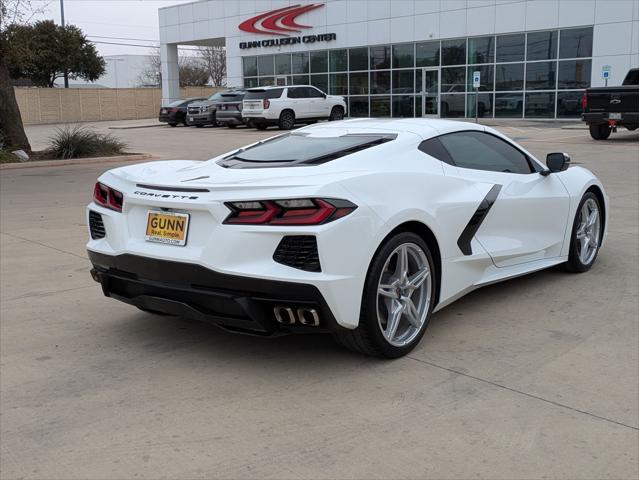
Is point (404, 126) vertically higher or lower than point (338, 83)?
lower

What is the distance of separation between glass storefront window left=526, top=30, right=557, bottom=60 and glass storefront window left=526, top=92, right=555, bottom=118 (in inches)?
61.4

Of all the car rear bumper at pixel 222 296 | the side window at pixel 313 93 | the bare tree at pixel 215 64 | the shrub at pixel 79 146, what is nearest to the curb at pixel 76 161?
the shrub at pixel 79 146

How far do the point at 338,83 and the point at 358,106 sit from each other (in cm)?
195

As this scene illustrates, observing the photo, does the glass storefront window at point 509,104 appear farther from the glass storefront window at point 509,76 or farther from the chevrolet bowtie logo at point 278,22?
the chevrolet bowtie logo at point 278,22

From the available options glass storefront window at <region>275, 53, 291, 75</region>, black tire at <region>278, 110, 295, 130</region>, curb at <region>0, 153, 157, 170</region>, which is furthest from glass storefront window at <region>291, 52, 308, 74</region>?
curb at <region>0, 153, 157, 170</region>

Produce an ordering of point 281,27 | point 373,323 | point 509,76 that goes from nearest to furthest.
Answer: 1. point 373,323
2. point 509,76
3. point 281,27

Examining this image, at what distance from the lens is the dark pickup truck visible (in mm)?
19438

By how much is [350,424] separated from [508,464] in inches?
30.6

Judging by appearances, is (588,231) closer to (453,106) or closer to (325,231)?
(325,231)

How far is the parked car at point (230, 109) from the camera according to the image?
31.0 m

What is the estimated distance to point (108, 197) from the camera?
447 centimetres

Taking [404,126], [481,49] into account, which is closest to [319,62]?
[481,49]

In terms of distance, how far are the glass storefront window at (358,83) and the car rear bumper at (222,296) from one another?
1327 inches

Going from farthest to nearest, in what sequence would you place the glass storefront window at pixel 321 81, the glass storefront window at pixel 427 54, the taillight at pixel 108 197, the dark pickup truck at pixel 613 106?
the glass storefront window at pixel 321 81
the glass storefront window at pixel 427 54
the dark pickup truck at pixel 613 106
the taillight at pixel 108 197
